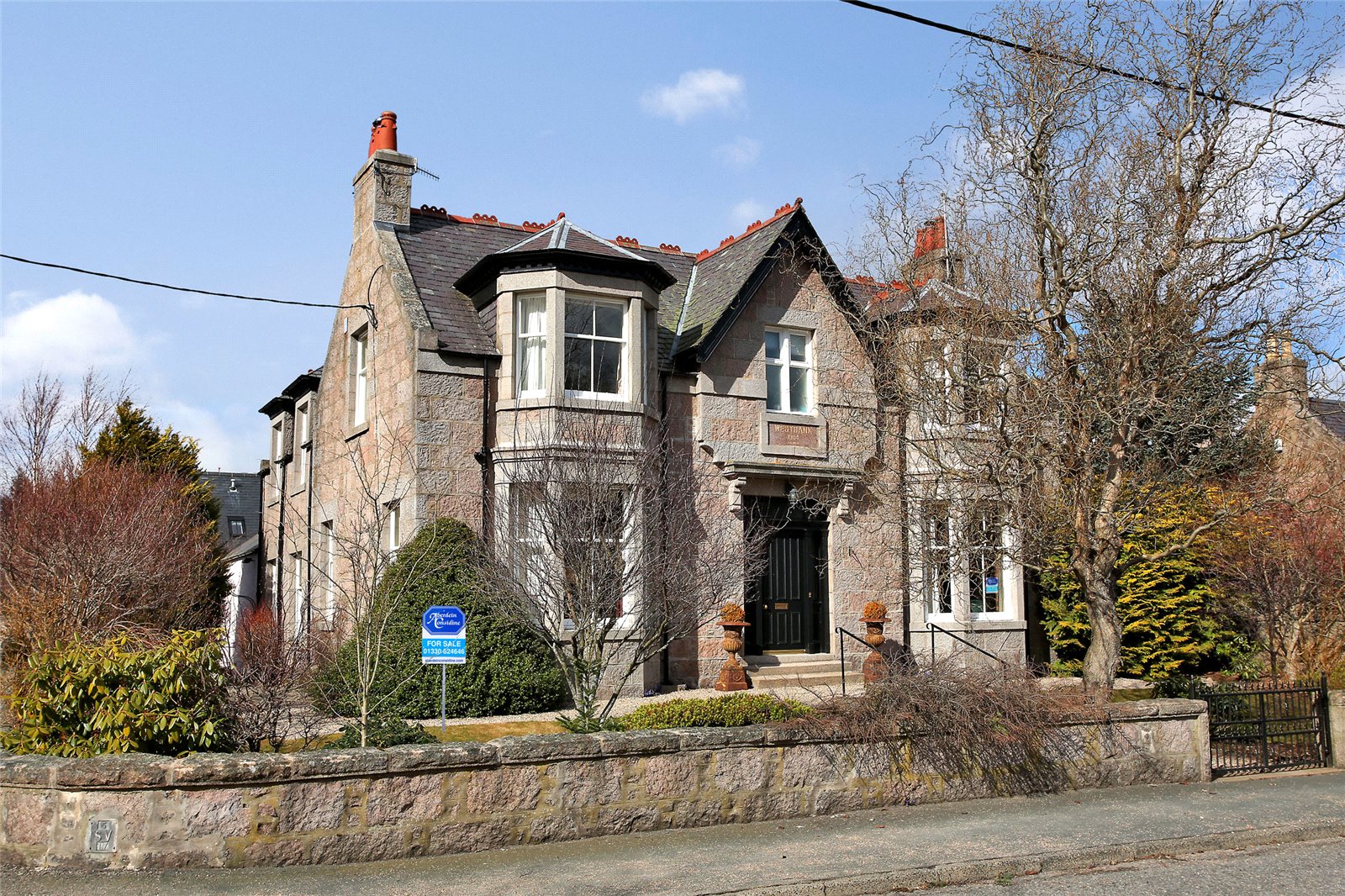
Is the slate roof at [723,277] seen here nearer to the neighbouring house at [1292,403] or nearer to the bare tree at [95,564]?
the neighbouring house at [1292,403]

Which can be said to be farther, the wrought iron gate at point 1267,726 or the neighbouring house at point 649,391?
the neighbouring house at point 649,391

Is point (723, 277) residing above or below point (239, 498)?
above

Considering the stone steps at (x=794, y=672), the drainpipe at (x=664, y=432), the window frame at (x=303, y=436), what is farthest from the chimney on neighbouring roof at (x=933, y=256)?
the window frame at (x=303, y=436)

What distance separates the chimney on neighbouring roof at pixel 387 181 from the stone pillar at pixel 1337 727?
1541cm

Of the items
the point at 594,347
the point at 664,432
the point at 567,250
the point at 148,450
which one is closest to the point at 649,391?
the point at 664,432

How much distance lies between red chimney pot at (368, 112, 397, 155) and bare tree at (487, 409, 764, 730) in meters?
8.01

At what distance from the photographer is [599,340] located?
1655cm

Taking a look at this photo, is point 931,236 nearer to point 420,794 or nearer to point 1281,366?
point 1281,366

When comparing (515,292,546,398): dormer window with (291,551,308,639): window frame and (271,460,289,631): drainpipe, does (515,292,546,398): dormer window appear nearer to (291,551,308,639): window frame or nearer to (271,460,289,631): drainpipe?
(291,551,308,639): window frame

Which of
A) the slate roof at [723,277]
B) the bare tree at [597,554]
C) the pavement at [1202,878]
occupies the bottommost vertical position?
the pavement at [1202,878]

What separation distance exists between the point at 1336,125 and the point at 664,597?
920 cm

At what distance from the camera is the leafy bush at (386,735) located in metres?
9.20

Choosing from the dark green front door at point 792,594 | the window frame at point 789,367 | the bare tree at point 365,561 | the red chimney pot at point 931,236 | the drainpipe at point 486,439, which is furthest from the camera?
the window frame at point 789,367

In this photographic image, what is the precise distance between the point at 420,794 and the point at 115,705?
8.12 ft
